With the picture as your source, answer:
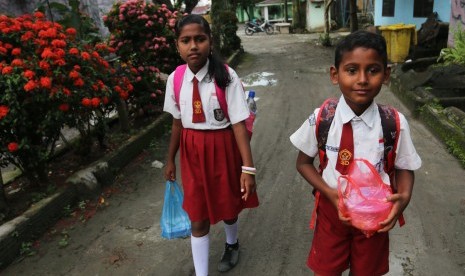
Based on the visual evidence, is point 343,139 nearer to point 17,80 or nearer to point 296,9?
point 17,80

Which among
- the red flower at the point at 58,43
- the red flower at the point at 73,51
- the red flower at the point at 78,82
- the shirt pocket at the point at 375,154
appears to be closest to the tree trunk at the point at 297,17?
the red flower at the point at 73,51

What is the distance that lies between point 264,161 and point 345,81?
10.7ft

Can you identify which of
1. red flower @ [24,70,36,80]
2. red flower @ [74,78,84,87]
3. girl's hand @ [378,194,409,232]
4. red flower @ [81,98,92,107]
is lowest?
girl's hand @ [378,194,409,232]

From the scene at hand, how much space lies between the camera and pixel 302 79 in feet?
31.2

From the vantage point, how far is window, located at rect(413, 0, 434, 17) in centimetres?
1277

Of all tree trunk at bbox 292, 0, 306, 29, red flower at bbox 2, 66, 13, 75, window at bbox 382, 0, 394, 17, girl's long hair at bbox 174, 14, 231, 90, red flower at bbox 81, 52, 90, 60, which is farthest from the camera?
tree trunk at bbox 292, 0, 306, 29

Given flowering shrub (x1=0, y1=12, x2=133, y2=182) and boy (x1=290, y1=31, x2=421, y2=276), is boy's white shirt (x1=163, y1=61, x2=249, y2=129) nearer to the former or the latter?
boy (x1=290, y1=31, x2=421, y2=276)

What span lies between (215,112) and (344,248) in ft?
3.54

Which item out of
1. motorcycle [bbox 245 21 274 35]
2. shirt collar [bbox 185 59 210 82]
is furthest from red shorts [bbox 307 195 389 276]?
motorcycle [bbox 245 21 274 35]

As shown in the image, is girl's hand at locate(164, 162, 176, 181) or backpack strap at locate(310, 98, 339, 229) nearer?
backpack strap at locate(310, 98, 339, 229)

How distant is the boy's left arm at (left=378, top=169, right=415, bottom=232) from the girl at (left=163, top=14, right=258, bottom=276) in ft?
2.84

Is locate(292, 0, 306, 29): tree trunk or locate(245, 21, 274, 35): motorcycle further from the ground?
locate(292, 0, 306, 29): tree trunk

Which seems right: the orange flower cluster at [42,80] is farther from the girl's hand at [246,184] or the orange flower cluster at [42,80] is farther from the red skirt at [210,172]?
the girl's hand at [246,184]

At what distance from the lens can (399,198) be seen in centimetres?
166
